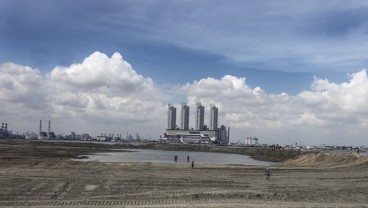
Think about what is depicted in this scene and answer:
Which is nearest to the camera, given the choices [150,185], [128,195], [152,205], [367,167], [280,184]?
[152,205]

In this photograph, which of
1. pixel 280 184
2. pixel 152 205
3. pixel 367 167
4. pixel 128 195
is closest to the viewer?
pixel 152 205

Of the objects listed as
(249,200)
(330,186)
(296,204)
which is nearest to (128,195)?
(249,200)

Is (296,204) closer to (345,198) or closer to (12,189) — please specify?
(345,198)

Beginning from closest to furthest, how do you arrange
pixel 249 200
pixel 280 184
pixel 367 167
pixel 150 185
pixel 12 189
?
1. pixel 249 200
2. pixel 12 189
3. pixel 150 185
4. pixel 280 184
5. pixel 367 167

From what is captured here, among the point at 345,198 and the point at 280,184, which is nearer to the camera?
the point at 345,198

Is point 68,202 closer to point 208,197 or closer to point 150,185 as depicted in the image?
point 208,197

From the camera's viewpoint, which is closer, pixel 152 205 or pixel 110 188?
pixel 152 205

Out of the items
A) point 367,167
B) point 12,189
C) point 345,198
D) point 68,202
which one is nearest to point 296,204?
point 345,198

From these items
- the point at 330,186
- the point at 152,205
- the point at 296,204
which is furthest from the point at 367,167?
the point at 152,205

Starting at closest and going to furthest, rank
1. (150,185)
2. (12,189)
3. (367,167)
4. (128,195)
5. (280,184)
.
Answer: (128,195) < (12,189) < (150,185) < (280,184) < (367,167)
